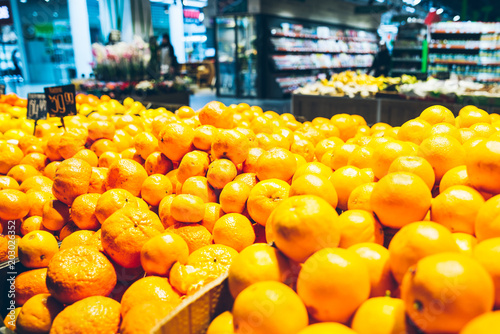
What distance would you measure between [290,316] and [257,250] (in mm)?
208

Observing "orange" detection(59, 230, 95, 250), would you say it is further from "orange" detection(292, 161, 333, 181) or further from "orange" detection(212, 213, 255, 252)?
"orange" detection(292, 161, 333, 181)

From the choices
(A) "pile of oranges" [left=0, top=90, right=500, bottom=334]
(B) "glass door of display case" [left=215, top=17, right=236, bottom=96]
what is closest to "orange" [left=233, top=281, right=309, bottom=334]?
(A) "pile of oranges" [left=0, top=90, right=500, bottom=334]

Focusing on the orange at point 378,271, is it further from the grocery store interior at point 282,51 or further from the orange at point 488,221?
the grocery store interior at point 282,51

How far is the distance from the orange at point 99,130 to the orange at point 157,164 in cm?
55

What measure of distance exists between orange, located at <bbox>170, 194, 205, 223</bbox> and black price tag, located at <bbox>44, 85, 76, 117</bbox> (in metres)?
1.77

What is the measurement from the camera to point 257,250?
0.95 meters

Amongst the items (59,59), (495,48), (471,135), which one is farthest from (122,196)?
(59,59)

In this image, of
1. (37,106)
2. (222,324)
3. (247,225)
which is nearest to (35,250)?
(247,225)

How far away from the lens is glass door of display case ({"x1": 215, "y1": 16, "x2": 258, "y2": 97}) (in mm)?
11453

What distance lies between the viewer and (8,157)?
7.18 ft

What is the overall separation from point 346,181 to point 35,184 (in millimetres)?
1641

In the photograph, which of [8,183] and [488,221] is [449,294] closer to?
[488,221]

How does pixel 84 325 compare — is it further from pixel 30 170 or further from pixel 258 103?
pixel 258 103

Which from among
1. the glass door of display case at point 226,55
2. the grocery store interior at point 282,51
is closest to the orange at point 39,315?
the grocery store interior at point 282,51
